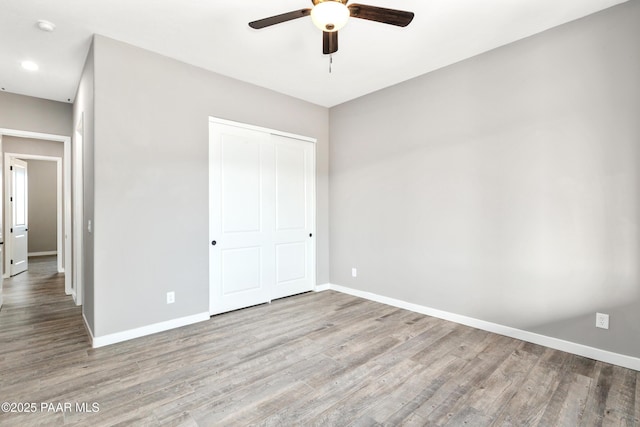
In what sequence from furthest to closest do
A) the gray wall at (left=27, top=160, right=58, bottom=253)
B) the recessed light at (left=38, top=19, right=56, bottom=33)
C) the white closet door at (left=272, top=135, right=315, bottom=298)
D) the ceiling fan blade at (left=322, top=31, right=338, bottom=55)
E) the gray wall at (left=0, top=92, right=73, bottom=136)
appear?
the gray wall at (left=27, top=160, right=58, bottom=253) → the white closet door at (left=272, top=135, right=315, bottom=298) → the gray wall at (left=0, top=92, right=73, bottom=136) → the recessed light at (left=38, top=19, right=56, bottom=33) → the ceiling fan blade at (left=322, top=31, right=338, bottom=55)

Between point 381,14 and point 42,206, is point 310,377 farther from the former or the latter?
point 42,206

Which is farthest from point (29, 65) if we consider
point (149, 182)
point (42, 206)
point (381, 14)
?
point (42, 206)

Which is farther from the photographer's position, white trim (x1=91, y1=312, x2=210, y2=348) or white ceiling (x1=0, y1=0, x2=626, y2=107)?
white trim (x1=91, y1=312, x2=210, y2=348)

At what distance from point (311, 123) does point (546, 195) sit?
311 cm

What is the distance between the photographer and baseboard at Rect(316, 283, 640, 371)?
238 centimetres

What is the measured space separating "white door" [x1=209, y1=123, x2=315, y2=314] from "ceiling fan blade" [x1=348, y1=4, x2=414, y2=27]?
2241 mm

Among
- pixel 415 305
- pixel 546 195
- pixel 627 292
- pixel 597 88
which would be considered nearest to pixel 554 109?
pixel 597 88

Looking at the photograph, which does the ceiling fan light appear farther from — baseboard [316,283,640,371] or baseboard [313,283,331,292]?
baseboard [313,283,331,292]

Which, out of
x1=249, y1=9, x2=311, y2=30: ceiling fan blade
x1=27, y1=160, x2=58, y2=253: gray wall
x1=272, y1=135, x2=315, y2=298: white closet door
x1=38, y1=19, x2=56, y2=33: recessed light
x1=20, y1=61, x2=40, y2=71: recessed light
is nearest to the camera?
x1=249, y1=9, x2=311, y2=30: ceiling fan blade

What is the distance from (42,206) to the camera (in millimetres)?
7812

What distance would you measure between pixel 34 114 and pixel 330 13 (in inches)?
186

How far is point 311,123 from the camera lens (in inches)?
180

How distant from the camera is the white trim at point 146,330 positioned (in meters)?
2.75

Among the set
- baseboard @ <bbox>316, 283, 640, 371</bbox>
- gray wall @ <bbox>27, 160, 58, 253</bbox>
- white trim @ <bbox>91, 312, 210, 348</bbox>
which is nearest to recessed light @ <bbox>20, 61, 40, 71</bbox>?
white trim @ <bbox>91, 312, 210, 348</bbox>
